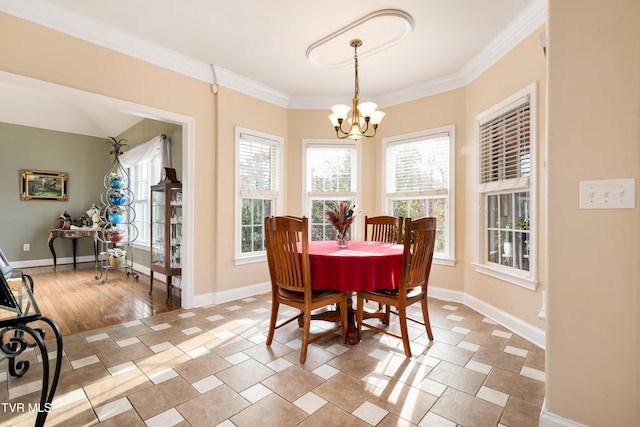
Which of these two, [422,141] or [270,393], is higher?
[422,141]

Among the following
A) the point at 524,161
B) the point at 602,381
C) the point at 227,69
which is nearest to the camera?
the point at 602,381

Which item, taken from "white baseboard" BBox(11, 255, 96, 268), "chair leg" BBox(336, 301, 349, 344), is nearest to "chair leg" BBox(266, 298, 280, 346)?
"chair leg" BBox(336, 301, 349, 344)

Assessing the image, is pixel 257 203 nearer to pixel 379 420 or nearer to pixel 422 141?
pixel 422 141

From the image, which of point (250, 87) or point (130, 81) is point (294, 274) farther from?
point (250, 87)

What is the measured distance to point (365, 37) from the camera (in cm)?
300

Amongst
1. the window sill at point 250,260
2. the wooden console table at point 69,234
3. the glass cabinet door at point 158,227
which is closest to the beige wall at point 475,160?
the window sill at point 250,260

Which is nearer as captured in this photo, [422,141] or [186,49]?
[186,49]

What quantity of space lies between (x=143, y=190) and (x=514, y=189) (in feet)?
18.8

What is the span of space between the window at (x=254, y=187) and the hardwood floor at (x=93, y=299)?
1.12m

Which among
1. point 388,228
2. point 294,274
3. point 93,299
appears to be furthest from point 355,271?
point 93,299

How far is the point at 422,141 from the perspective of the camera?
4168 mm

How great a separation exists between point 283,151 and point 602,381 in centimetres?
394

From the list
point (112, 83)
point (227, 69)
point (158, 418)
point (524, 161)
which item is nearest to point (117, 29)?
point (112, 83)

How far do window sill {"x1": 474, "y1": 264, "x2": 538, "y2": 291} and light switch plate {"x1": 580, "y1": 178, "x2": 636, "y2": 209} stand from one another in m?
1.55
